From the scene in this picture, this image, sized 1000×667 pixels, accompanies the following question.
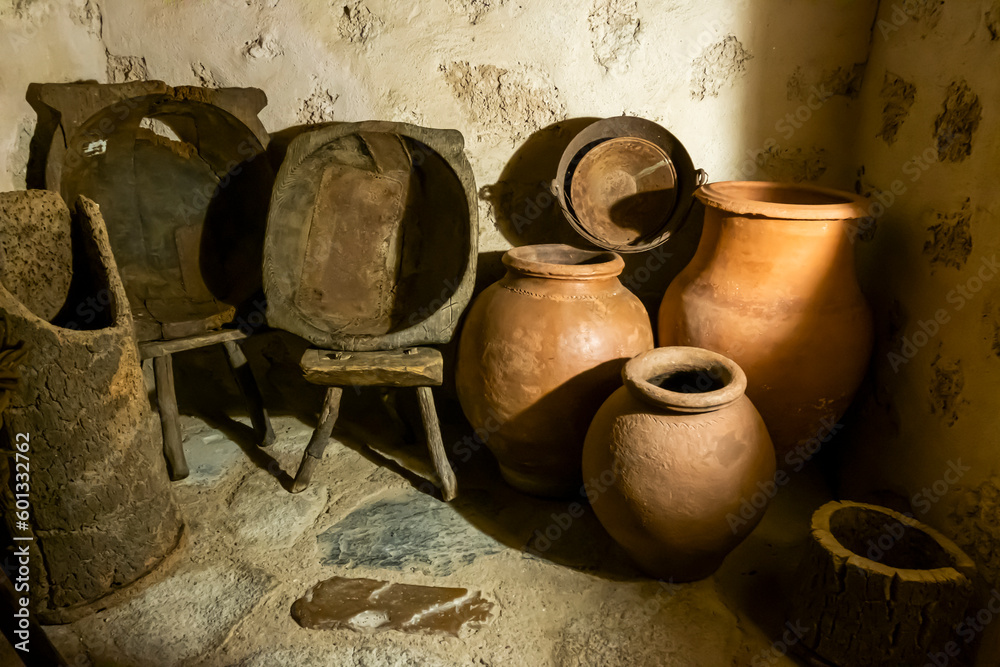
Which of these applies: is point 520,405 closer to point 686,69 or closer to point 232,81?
point 686,69

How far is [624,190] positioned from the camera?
2.36 meters

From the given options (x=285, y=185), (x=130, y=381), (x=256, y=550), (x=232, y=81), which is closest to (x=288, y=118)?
(x=232, y=81)

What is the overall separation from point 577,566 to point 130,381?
4.55 ft

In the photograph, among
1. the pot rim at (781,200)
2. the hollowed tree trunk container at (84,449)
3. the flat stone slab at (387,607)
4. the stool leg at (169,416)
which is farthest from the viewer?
the stool leg at (169,416)

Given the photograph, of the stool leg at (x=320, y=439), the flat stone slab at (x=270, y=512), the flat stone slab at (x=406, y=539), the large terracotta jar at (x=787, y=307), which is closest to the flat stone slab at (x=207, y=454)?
the flat stone slab at (x=270, y=512)

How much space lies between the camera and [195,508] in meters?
2.15

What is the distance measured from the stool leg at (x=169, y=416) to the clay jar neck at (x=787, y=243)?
1886 mm

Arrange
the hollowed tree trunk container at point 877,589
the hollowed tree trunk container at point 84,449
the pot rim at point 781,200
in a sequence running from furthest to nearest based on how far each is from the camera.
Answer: the pot rim at point 781,200, the hollowed tree trunk container at point 84,449, the hollowed tree trunk container at point 877,589

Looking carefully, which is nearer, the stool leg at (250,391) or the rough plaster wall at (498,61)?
the rough plaster wall at (498,61)

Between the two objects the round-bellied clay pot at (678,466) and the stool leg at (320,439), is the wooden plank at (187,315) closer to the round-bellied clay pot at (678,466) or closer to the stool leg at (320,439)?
the stool leg at (320,439)

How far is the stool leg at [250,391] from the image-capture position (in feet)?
7.77

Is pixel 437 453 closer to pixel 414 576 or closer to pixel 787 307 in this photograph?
pixel 414 576

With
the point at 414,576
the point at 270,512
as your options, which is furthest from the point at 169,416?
the point at 414,576

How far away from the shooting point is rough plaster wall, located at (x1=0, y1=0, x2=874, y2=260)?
2234 mm
